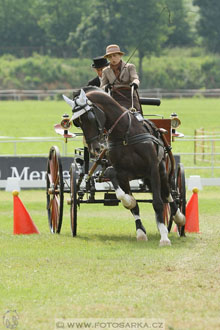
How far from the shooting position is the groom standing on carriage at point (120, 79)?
37.1 feet

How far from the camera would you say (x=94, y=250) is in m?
10.3

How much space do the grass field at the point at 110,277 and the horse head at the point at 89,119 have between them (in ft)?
3.96

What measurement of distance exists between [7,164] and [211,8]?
59628mm

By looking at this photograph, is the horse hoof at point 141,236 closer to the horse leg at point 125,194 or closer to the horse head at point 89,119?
the horse leg at point 125,194

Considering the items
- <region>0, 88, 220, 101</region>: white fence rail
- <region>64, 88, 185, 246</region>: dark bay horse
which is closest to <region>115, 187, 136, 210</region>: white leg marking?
<region>64, 88, 185, 246</region>: dark bay horse

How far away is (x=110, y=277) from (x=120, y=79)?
142 inches

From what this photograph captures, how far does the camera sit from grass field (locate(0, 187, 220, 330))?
6840 millimetres

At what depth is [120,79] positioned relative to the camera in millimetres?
11312

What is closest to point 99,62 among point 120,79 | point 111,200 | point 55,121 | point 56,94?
point 120,79

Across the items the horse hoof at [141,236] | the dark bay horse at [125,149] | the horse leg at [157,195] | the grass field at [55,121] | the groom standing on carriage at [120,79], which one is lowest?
the grass field at [55,121]

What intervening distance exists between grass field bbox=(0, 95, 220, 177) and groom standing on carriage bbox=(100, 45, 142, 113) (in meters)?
17.2

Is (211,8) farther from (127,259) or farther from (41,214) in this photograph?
(127,259)

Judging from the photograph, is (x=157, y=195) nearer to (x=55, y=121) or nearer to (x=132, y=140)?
(x=132, y=140)

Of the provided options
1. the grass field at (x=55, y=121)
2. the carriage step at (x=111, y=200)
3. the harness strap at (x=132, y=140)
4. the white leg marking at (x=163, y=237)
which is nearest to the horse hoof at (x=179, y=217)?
the white leg marking at (x=163, y=237)
